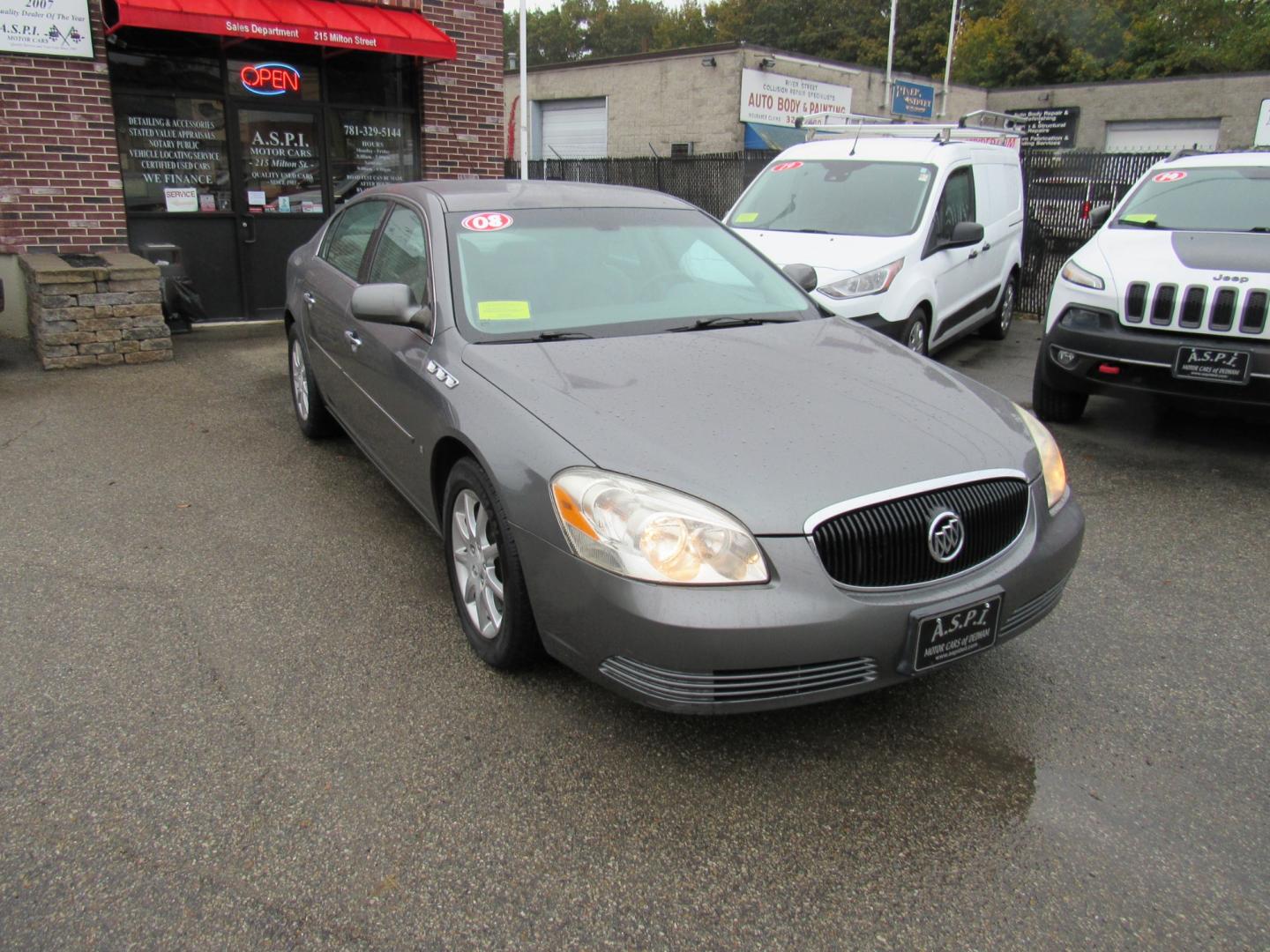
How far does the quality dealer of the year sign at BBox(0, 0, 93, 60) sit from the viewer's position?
8.02 metres

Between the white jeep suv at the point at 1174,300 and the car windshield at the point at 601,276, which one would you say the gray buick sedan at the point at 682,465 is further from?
the white jeep suv at the point at 1174,300

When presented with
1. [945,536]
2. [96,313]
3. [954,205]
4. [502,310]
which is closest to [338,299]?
[502,310]

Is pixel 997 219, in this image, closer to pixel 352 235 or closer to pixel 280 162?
pixel 352 235

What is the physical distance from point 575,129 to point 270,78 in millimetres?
21739

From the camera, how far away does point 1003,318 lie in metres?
9.83

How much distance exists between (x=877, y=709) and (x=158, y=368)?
22.5 feet

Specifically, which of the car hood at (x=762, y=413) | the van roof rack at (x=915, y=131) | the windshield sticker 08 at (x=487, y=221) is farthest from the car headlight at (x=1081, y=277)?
the windshield sticker 08 at (x=487, y=221)

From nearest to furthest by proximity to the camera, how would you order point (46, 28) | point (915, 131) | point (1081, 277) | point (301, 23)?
point (1081, 277)
point (46, 28)
point (301, 23)
point (915, 131)

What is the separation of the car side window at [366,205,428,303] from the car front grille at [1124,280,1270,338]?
4151 millimetres

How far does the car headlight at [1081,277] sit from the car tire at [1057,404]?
2.05 feet

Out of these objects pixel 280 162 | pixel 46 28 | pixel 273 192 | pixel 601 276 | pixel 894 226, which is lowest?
pixel 601 276

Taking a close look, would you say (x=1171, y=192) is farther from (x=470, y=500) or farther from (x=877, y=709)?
(x=470, y=500)

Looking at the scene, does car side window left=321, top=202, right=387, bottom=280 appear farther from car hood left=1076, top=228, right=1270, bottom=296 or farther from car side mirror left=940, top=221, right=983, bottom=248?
car side mirror left=940, top=221, right=983, bottom=248

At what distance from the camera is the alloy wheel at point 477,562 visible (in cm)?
311
